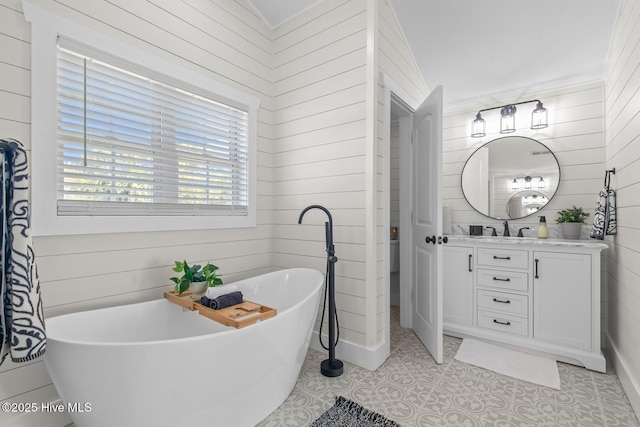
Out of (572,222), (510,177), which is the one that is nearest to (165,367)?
(572,222)

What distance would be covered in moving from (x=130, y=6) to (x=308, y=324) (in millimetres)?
2283

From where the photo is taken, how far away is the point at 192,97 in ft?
7.79

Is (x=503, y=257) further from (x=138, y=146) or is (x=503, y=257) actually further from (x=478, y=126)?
(x=138, y=146)

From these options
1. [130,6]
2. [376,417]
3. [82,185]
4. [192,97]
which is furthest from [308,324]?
[130,6]

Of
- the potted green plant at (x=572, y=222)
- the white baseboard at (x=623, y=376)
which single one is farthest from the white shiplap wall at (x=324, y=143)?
the potted green plant at (x=572, y=222)

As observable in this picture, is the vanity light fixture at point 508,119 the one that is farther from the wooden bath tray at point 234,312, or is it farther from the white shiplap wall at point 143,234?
the wooden bath tray at point 234,312

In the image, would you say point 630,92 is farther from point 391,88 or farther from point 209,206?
point 209,206

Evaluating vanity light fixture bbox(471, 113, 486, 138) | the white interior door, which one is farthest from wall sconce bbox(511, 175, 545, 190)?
the white interior door

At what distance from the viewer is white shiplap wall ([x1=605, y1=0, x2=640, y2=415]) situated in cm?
187

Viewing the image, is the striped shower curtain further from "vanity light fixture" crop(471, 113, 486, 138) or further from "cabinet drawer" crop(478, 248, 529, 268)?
"vanity light fixture" crop(471, 113, 486, 138)

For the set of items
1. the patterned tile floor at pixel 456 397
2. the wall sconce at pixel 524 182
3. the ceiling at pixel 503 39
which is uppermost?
the ceiling at pixel 503 39

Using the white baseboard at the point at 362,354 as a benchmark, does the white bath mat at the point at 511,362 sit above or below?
below

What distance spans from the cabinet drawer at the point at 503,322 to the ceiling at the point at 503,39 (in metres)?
2.19

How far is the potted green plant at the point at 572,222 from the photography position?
2.82 m
